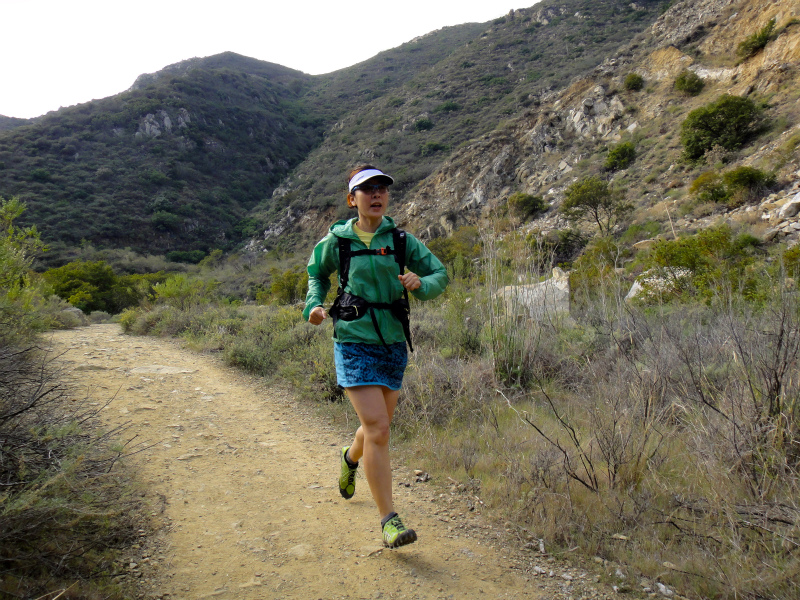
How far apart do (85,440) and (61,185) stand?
3711cm

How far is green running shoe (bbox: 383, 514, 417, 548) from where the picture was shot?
6.64 feet

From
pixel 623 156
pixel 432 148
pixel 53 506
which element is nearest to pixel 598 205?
pixel 623 156

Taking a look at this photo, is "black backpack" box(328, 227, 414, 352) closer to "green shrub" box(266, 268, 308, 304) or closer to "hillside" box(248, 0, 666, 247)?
"green shrub" box(266, 268, 308, 304)

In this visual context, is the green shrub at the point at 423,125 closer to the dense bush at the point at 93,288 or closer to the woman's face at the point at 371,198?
the dense bush at the point at 93,288

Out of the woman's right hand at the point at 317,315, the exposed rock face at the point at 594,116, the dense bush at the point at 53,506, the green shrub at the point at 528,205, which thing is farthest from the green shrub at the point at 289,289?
the woman's right hand at the point at 317,315

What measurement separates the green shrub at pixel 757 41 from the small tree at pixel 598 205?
26.2ft

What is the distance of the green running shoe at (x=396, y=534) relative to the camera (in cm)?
203

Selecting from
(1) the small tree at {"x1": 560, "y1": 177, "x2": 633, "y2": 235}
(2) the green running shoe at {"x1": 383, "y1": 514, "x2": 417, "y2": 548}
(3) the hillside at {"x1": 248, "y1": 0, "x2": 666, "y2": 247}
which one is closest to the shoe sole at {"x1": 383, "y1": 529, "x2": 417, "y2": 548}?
(2) the green running shoe at {"x1": 383, "y1": 514, "x2": 417, "y2": 548}

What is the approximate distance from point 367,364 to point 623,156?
70.7ft

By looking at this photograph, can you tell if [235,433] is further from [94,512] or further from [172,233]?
[172,233]

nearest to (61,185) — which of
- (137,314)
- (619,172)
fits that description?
(137,314)

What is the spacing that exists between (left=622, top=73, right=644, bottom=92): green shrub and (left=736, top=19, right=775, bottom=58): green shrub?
4.98 meters

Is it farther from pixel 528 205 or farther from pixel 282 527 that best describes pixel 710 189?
pixel 282 527

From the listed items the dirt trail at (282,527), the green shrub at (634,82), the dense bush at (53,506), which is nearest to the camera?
the dense bush at (53,506)
